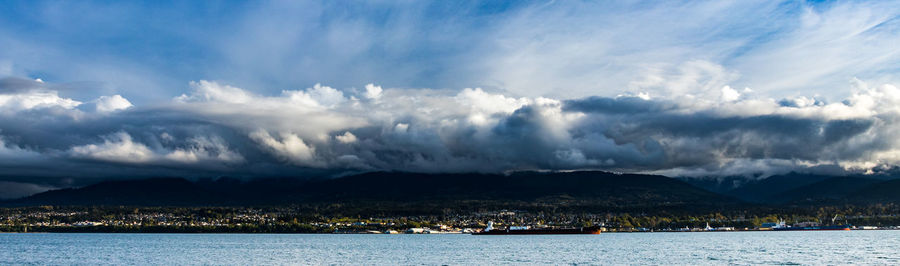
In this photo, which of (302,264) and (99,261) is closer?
(302,264)

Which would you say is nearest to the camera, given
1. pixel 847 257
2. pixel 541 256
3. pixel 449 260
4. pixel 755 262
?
pixel 755 262

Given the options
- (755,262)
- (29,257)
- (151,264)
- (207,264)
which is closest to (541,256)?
(755,262)

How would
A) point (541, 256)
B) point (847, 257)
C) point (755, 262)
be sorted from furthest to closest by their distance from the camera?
point (541, 256) < point (847, 257) < point (755, 262)

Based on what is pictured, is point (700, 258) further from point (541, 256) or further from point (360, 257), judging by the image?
Result: point (360, 257)

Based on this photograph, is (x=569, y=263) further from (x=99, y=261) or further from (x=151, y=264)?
(x=99, y=261)

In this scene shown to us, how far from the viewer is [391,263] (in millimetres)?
114438

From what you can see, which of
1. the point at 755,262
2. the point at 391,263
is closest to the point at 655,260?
the point at 755,262

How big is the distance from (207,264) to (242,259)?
37.5 feet

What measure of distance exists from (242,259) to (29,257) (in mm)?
42402

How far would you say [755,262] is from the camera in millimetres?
103375

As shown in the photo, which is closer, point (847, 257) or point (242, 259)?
point (847, 257)

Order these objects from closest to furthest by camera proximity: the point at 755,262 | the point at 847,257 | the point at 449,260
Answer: the point at 755,262 < the point at 847,257 < the point at 449,260

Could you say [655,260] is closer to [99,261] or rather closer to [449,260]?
[449,260]

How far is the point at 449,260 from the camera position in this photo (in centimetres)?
11931
